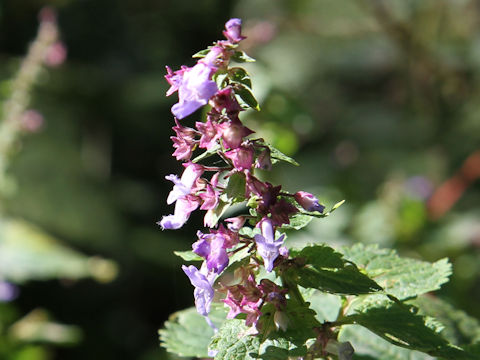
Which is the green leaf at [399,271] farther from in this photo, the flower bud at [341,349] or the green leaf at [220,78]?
the green leaf at [220,78]

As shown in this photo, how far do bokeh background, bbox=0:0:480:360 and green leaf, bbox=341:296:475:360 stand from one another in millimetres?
1548

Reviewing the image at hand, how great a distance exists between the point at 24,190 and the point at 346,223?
186 cm

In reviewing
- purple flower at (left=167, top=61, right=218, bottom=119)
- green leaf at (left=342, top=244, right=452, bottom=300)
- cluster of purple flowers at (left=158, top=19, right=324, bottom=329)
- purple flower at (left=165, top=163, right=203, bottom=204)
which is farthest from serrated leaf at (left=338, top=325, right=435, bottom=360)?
purple flower at (left=167, top=61, right=218, bottom=119)

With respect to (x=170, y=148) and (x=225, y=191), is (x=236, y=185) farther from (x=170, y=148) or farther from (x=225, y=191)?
(x=170, y=148)

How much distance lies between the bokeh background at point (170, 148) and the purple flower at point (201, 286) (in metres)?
1.65

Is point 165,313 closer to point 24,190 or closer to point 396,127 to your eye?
point 24,190

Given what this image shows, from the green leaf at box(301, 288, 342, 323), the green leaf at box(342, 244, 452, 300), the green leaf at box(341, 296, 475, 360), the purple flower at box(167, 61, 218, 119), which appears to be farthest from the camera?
the green leaf at box(301, 288, 342, 323)

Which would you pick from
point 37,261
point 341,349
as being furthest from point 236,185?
point 37,261

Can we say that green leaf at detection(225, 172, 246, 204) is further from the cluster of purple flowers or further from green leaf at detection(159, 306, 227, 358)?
Answer: green leaf at detection(159, 306, 227, 358)

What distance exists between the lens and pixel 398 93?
470cm

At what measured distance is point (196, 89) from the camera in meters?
0.82

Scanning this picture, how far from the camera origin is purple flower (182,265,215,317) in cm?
89

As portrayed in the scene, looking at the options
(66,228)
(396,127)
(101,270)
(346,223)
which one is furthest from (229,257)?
(396,127)

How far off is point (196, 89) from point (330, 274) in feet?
1.05
